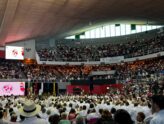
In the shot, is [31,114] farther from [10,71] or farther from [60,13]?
[10,71]

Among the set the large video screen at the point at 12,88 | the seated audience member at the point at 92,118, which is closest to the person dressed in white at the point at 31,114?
the seated audience member at the point at 92,118

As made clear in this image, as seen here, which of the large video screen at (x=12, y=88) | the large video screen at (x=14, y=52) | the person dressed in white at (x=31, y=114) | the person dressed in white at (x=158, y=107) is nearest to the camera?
the person dressed in white at (x=158, y=107)

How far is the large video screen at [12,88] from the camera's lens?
1624 inches

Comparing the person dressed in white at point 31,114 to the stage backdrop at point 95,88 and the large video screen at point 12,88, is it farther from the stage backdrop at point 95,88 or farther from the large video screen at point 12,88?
the large video screen at point 12,88

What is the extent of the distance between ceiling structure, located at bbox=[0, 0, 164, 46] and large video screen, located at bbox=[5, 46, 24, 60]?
257 cm

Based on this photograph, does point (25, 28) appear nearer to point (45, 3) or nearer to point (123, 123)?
point (45, 3)

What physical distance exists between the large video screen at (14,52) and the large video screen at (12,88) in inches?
247

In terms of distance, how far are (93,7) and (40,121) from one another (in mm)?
29090

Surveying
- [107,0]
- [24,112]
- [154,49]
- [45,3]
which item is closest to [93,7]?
[107,0]

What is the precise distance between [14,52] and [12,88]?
749 cm

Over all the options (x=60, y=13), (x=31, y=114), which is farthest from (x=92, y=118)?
(x=60, y=13)

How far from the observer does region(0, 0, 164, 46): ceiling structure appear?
100ft

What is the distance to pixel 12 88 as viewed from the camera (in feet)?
138

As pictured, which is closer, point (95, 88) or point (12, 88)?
point (12, 88)
